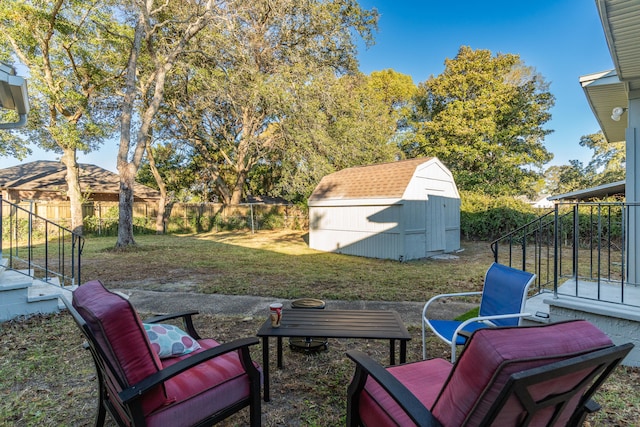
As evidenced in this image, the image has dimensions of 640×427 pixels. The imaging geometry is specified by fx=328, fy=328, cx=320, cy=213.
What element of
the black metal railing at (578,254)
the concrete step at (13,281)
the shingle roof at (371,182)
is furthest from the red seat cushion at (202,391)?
the shingle roof at (371,182)

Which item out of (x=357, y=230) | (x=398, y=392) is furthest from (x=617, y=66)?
(x=357, y=230)

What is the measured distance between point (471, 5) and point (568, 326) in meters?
18.2

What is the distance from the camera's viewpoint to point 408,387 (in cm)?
191

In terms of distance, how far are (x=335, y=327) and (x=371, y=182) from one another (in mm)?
8816

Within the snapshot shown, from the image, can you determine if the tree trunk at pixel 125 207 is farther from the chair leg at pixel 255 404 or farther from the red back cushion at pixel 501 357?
the red back cushion at pixel 501 357

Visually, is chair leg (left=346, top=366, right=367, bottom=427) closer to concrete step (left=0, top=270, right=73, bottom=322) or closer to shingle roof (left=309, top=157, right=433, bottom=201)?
concrete step (left=0, top=270, right=73, bottom=322)

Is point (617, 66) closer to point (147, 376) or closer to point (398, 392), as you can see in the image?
point (398, 392)

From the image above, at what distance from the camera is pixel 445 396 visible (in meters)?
1.39

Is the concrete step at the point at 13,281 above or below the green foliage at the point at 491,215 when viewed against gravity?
below

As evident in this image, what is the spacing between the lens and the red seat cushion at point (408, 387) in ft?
5.45

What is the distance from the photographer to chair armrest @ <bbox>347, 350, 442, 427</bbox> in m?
1.37

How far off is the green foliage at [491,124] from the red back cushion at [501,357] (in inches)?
764

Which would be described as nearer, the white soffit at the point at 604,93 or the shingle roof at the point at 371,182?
the white soffit at the point at 604,93

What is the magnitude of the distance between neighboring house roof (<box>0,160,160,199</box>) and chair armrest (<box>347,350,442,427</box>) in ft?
65.8
